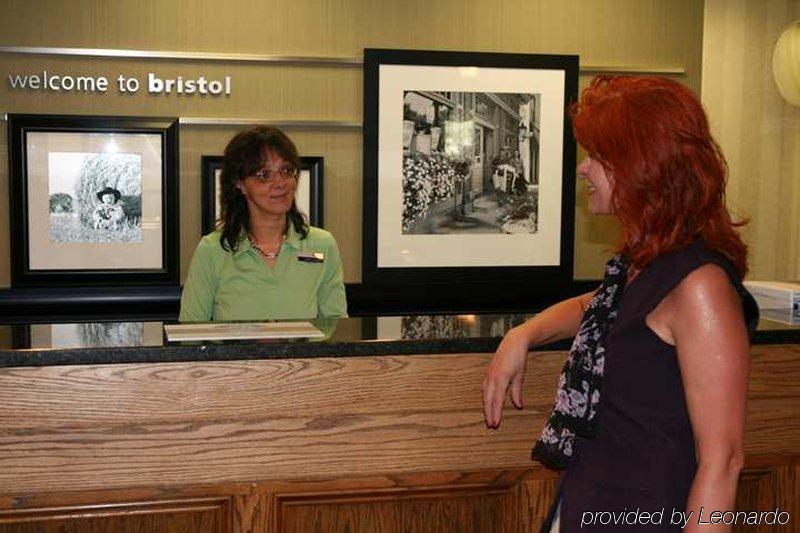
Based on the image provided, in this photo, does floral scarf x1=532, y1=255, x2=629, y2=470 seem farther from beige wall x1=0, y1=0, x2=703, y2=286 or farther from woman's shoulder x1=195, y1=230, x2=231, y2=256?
beige wall x1=0, y1=0, x2=703, y2=286

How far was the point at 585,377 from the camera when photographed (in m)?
1.84

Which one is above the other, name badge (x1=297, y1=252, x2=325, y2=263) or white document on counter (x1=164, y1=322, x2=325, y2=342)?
name badge (x1=297, y1=252, x2=325, y2=263)

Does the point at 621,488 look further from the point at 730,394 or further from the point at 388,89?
the point at 388,89

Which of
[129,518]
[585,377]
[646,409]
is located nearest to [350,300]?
[129,518]

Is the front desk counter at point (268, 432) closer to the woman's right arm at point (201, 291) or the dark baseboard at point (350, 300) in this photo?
the woman's right arm at point (201, 291)

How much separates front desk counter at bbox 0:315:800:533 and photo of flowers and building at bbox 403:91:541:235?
6.89ft

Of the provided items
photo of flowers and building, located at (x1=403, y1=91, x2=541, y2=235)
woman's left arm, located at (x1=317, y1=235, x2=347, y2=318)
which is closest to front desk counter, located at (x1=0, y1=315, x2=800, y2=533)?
woman's left arm, located at (x1=317, y1=235, x2=347, y2=318)

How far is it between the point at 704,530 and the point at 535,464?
1020mm

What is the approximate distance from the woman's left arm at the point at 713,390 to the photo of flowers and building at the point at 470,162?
10.3ft

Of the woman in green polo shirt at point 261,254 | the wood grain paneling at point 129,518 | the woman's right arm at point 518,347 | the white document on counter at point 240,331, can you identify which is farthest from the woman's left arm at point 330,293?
the woman's right arm at point 518,347

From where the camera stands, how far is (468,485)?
257 cm

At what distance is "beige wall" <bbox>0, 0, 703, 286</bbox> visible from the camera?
4.36 m

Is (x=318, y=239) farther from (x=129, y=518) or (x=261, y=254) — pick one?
(x=129, y=518)

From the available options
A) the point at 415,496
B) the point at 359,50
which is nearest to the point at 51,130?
the point at 359,50
